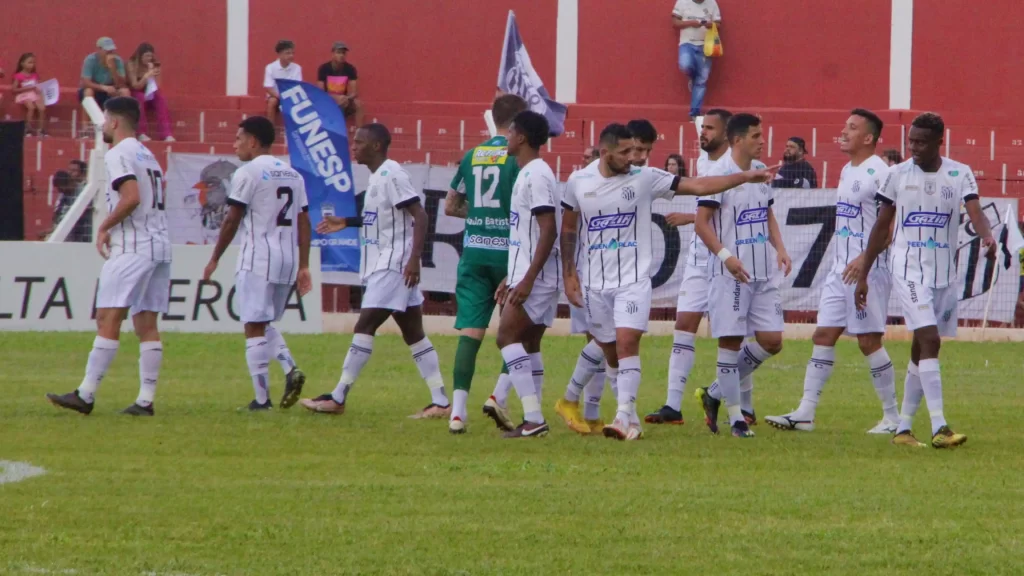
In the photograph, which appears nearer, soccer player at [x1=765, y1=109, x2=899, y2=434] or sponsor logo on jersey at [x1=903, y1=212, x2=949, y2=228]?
sponsor logo on jersey at [x1=903, y1=212, x2=949, y2=228]

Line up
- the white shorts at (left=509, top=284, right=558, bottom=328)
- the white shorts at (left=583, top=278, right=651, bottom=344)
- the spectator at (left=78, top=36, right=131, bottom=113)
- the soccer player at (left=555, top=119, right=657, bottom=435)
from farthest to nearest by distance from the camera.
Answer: the spectator at (left=78, top=36, right=131, bottom=113), the soccer player at (left=555, top=119, right=657, bottom=435), the white shorts at (left=509, top=284, right=558, bottom=328), the white shorts at (left=583, top=278, right=651, bottom=344)

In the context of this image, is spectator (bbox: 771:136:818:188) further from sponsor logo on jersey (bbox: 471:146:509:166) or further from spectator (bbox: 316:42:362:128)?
sponsor logo on jersey (bbox: 471:146:509:166)

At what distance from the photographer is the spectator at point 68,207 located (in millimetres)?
18656

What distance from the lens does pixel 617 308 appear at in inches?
362

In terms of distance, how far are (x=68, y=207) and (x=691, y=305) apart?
11.0m

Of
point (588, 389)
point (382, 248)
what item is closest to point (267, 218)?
point (382, 248)

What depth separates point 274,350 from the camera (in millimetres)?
11344

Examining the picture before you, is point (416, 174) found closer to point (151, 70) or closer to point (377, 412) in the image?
point (151, 70)

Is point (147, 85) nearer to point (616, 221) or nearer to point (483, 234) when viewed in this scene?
point (483, 234)

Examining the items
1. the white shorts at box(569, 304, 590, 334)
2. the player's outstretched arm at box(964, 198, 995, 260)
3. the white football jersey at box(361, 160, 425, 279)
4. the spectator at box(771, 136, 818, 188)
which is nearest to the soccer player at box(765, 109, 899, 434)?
the player's outstretched arm at box(964, 198, 995, 260)

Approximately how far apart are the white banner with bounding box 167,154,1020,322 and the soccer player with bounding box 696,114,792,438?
27.8 ft

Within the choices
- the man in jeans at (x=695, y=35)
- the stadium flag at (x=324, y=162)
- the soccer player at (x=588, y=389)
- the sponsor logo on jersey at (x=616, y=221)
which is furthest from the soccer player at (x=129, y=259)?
the man in jeans at (x=695, y=35)

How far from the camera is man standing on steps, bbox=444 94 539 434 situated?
9812 mm

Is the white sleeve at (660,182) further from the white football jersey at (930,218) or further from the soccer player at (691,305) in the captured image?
the white football jersey at (930,218)
